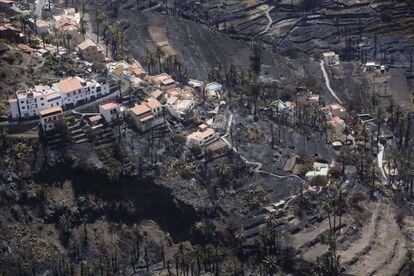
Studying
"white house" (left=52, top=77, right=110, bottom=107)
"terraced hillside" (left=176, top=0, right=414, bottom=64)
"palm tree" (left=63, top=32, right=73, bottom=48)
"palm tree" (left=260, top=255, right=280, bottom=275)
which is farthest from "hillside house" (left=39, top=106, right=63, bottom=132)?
"terraced hillside" (left=176, top=0, right=414, bottom=64)

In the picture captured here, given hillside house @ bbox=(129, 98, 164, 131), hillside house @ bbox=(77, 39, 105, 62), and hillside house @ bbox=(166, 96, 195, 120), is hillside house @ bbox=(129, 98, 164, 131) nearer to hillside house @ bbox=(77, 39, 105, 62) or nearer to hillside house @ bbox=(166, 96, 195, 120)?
hillside house @ bbox=(166, 96, 195, 120)

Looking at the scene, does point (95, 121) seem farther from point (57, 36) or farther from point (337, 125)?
point (337, 125)

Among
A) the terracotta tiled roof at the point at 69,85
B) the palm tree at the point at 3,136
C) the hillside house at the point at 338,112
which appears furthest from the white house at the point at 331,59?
the palm tree at the point at 3,136

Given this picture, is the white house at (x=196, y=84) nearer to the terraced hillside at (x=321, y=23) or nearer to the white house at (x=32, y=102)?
the white house at (x=32, y=102)

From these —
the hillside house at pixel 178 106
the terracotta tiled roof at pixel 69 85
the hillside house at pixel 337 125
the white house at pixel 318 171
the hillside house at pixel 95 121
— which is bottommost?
the white house at pixel 318 171

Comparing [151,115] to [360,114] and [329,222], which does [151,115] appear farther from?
[360,114]

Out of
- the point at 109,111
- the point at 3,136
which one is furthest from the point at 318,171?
the point at 3,136
